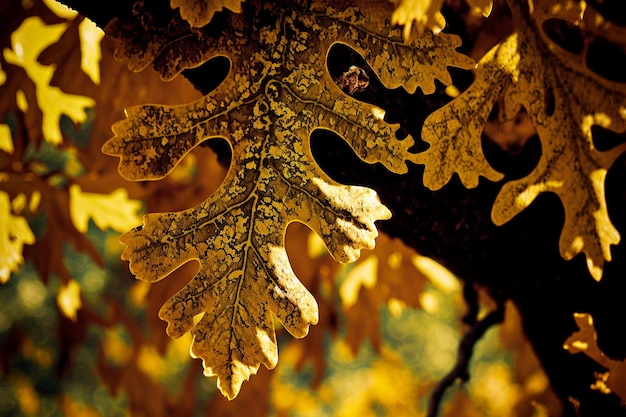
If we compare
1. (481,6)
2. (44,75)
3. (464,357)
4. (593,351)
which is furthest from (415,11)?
(44,75)

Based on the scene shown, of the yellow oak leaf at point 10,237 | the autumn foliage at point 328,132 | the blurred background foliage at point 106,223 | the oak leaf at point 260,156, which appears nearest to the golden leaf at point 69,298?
the blurred background foliage at point 106,223

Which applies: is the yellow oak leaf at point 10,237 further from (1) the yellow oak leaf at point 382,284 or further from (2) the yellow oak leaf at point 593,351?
(2) the yellow oak leaf at point 593,351

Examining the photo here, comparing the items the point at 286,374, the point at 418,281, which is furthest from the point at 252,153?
the point at 286,374

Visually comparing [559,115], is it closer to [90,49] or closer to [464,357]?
[464,357]

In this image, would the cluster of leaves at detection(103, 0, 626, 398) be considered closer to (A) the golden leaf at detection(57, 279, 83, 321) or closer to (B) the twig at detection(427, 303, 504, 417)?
(B) the twig at detection(427, 303, 504, 417)

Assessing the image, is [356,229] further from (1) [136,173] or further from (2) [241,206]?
(1) [136,173]

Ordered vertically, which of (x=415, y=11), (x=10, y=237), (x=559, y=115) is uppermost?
(x=415, y=11)
